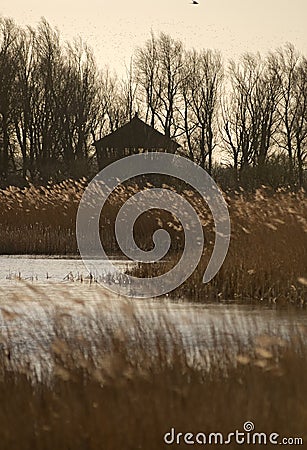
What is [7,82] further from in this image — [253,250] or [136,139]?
[253,250]

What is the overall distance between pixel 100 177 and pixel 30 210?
945cm

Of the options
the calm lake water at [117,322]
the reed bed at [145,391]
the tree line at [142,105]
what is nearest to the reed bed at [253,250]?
the calm lake water at [117,322]

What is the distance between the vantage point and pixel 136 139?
1372 inches

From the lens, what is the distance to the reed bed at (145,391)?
15.3 ft

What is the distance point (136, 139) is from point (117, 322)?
2854cm

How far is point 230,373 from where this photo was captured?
5.32m


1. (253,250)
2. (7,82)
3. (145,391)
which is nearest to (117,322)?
(145,391)

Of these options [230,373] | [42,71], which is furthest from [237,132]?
[230,373]

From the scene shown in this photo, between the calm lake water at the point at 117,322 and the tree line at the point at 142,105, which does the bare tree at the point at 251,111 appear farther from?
the calm lake water at the point at 117,322

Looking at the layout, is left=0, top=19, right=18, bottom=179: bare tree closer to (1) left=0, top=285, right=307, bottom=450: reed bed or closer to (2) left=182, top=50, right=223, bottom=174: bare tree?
(2) left=182, top=50, right=223, bottom=174: bare tree

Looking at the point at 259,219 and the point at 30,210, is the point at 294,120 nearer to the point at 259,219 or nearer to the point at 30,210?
the point at 30,210

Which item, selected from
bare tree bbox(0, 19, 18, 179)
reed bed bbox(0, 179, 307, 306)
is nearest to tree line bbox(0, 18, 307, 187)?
bare tree bbox(0, 19, 18, 179)

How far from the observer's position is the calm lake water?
6.00m

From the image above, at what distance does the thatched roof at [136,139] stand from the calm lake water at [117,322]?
23.2 meters
